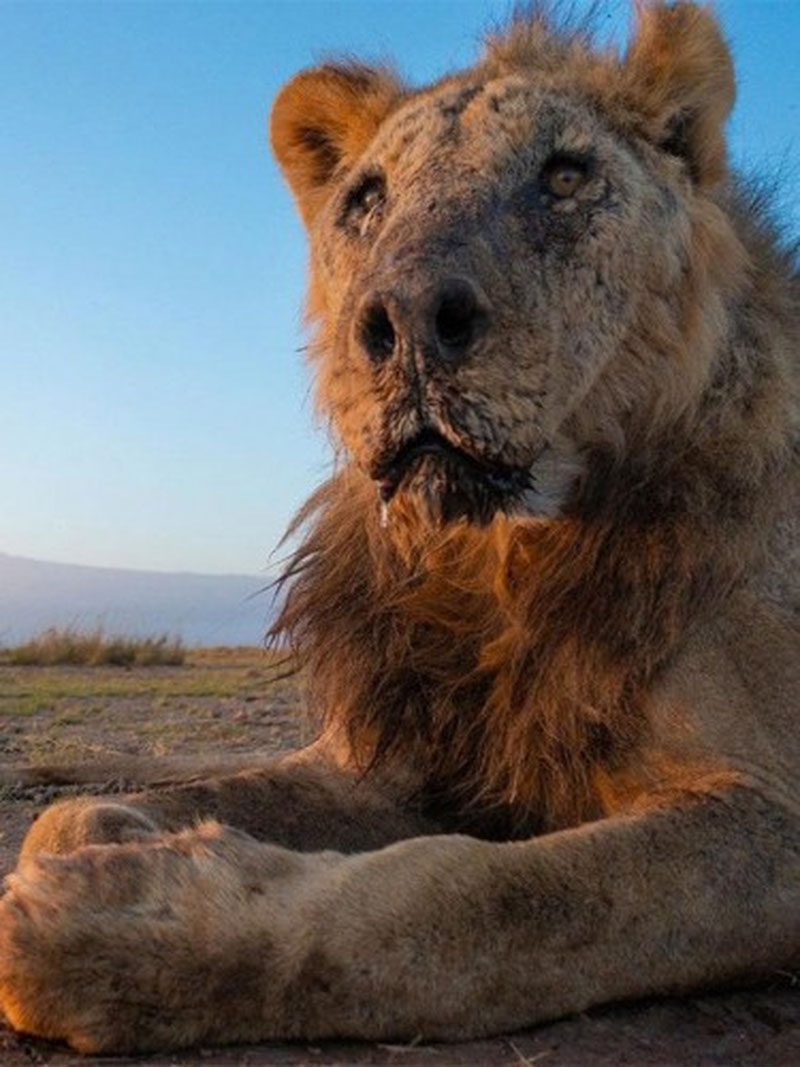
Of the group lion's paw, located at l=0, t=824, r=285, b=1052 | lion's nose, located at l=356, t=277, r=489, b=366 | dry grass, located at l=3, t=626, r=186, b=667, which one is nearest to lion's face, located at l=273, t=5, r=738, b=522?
lion's nose, located at l=356, t=277, r=489, b=366

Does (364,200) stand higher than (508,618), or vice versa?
(364,200)

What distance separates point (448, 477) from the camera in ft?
10.2

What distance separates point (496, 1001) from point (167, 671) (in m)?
14.9

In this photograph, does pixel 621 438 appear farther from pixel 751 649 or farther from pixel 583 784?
pixel 583 784

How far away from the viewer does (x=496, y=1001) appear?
8.80 feet

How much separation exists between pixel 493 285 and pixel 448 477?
40 cm

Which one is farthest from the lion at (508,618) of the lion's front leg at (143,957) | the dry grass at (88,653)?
the dry grass at (88,653)

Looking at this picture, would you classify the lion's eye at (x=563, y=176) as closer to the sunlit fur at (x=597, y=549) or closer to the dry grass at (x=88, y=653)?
the sunlit fur at (x=597, y=549)

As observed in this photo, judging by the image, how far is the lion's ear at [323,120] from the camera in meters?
4.30

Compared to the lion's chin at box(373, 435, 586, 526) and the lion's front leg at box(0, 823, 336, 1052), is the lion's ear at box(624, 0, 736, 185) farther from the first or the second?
the lion's front leg at box(0, 823, 336, 1052)

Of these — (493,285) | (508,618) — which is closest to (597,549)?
(508,618)

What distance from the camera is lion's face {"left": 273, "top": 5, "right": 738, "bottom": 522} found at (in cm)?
302

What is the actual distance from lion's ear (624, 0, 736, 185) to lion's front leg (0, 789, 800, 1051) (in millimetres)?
1795

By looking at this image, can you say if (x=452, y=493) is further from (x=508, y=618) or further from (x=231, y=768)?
(x=231, y=768)
